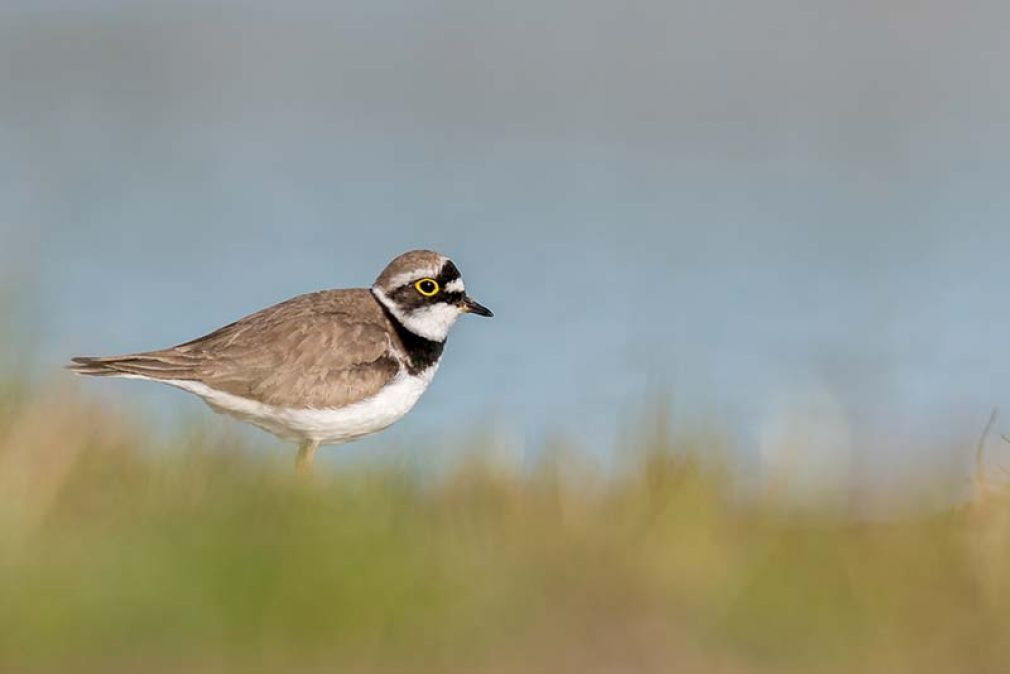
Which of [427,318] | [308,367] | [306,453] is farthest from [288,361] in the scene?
[427,318]

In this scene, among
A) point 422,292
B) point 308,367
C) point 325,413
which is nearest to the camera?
point 325,413

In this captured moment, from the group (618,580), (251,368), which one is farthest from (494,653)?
(251,368)

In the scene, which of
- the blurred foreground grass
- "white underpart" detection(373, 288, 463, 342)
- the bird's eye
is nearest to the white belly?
"white underpart" detection(373, 288, 463, 342)

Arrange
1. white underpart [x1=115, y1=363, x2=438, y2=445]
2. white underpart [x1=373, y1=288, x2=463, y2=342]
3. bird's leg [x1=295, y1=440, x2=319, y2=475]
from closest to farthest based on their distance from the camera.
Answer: bird's leg [x1=295, y1=440, x2=319, y2=475]
white underpart [x1=115, y1=363, x2=438, y2=445]
white underpart [x1=373, y1=288, x2=463, y2=342]

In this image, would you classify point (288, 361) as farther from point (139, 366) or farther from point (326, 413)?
point (139, 366)

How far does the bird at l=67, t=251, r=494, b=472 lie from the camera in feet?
31.9

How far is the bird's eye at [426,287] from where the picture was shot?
33.9ft

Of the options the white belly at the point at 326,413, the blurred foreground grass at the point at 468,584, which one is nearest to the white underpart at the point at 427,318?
the white belly at the point at 326,413

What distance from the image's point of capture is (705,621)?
21.0 feet

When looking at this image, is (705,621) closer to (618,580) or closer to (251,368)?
(618,580)

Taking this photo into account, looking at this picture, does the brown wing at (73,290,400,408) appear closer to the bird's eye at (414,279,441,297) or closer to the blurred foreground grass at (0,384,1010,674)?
the bird's eye at (414,279,441,297)

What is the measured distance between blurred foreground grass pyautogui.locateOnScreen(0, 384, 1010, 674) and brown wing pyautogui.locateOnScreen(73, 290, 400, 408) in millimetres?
2123

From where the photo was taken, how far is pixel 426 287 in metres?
10.4

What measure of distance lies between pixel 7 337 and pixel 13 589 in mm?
3536
